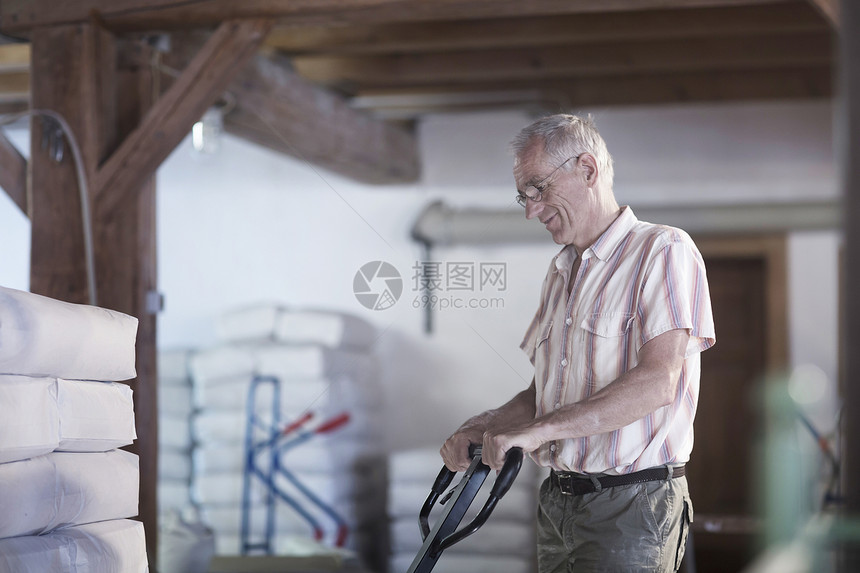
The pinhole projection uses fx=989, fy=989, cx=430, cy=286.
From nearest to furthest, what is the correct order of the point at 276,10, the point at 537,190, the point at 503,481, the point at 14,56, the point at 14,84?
the point at 503,481
the point at 537,190
the point at 276,10
the point at 14,56
the point at 14,84

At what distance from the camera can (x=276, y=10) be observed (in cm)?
286

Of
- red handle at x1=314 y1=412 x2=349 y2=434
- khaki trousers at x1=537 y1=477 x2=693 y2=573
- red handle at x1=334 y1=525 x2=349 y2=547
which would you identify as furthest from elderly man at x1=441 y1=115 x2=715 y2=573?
red handle at x1=314 y1=412 x2=349 y2=434

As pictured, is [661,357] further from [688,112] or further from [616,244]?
[688,112]

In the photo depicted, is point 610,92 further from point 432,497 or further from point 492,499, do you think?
point 492,499

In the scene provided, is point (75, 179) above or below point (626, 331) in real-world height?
above

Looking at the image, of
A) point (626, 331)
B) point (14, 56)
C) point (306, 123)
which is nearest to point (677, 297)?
point (626, 331)

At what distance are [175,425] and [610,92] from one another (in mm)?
2655

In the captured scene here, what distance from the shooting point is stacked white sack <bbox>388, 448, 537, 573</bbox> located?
3.77 metres

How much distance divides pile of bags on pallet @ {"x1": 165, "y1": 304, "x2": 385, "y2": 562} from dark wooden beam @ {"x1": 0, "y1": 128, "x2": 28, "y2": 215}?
156 centimetres

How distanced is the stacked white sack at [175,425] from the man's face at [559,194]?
3.03 metres

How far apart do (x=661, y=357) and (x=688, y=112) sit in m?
3.79

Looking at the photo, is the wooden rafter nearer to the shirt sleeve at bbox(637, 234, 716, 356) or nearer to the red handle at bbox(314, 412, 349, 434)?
the red handle at bbox(314, 412, 349, 434)

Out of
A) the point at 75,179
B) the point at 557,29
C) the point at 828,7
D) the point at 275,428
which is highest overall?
the point at 557,29

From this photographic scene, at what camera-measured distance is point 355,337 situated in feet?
14.8
